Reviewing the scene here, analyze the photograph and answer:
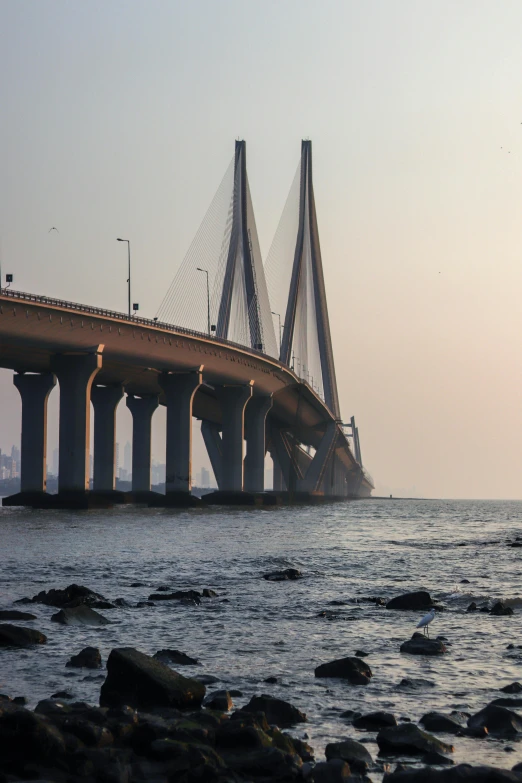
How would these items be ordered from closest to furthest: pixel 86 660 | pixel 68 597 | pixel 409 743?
pixel 409 743
pixel 86 660
pixel 68 597

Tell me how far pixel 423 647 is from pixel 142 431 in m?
97.9

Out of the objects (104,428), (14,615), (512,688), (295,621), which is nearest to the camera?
(512,688)

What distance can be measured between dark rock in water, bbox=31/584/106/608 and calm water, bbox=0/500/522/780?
0.67 meters

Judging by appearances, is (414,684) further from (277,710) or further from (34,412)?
(34,412)

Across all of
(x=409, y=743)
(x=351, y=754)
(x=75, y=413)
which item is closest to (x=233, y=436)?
(x=75, y=413)

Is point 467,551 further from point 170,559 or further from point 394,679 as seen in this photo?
point 394,679

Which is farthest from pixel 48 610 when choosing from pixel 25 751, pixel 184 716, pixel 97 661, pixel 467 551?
pixel 467 551

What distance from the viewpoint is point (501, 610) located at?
21.2m

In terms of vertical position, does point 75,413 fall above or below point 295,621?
above

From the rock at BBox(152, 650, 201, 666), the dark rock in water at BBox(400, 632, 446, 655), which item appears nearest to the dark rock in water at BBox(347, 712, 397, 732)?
the rock at BBox(152, 650, 201, 666)

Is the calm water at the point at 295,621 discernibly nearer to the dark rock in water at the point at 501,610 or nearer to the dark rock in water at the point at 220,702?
the dark rock in water at the point at 220,702

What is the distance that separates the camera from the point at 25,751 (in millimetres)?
9008

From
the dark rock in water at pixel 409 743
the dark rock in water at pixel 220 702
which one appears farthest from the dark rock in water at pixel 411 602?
the dark rock in water at pixel 409 743

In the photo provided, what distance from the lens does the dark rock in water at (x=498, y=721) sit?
36.3 ft
